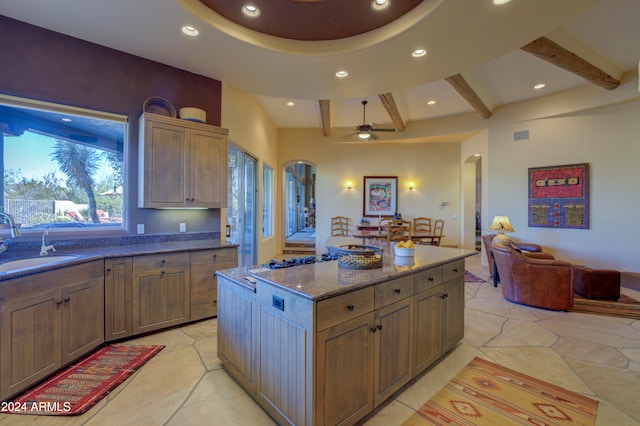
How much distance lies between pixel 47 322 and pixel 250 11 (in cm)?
318

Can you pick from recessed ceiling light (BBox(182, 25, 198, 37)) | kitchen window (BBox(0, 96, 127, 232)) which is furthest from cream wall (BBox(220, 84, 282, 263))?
kitchen window (BBox(0, 96, 127, 232))

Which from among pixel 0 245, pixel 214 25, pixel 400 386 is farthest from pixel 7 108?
pixel 400 386

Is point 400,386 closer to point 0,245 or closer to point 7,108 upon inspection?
point 0,245

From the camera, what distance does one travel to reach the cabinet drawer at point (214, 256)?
3.14 meters

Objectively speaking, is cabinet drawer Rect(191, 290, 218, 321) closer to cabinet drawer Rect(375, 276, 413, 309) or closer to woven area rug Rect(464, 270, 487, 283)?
cabinet drawer Rect(375, 276, 413, 309)

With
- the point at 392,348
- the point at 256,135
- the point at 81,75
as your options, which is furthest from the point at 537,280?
the point at 81,75

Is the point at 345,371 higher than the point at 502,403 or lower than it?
higher

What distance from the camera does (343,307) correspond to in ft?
5.24

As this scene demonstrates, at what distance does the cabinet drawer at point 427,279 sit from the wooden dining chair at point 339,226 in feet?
18.7

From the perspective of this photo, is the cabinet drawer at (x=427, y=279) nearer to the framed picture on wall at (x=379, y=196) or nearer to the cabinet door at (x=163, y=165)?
the cabinet door at (x=163, y=165)

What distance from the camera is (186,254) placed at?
10.1ft

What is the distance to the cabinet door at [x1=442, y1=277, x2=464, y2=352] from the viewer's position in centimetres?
251

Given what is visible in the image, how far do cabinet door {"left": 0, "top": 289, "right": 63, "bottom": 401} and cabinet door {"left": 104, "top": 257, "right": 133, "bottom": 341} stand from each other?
0.43 m

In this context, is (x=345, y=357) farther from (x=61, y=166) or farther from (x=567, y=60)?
(x=567, y=60)
